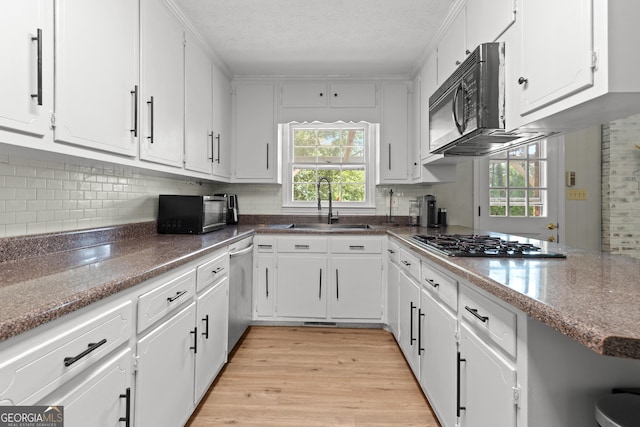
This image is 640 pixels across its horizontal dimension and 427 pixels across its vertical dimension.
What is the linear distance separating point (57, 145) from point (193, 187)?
210 cm

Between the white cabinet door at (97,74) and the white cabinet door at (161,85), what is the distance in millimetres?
91

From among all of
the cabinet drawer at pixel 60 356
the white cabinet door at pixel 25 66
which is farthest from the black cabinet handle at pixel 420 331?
the white cabinet door at pixel 25 66

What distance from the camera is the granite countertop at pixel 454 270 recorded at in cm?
71

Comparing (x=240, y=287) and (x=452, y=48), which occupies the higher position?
(x=452, y=48)

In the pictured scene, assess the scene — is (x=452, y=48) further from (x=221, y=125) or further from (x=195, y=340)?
(x=195, y=340)

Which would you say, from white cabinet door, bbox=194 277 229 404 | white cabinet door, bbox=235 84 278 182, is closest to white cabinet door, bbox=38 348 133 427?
white cabinet door, bbox=194 277 229 404

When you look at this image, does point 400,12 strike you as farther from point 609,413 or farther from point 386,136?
point 609,413

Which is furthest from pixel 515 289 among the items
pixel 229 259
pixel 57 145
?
pixel 229 259

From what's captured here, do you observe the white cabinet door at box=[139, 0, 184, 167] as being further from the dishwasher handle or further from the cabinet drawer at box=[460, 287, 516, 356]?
the cabinet drawer at box=[460, 287, 516, 356]

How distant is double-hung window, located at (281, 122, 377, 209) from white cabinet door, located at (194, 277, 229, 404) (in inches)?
67.2

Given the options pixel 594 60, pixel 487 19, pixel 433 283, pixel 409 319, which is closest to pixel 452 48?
pixel 487 19

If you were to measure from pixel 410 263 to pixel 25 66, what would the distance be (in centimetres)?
212

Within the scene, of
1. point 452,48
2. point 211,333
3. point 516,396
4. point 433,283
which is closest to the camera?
point 516,396

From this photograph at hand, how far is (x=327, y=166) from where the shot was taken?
383 cm
